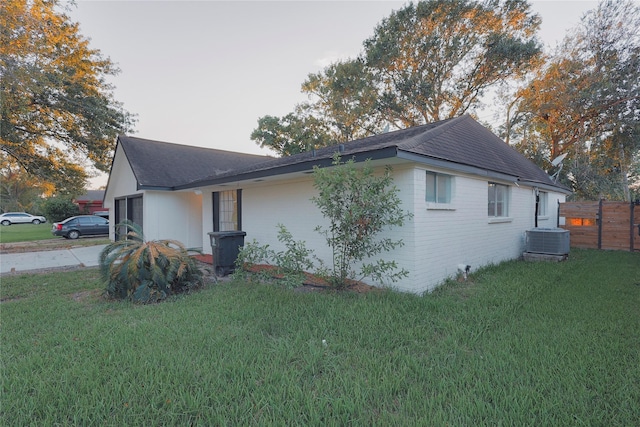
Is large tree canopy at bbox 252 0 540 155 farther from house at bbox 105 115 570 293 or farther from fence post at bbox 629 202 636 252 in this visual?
fence post at bbox 629 202 636 252

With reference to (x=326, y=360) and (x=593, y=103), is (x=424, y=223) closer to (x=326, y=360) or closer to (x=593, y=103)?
(x=326, y=360)

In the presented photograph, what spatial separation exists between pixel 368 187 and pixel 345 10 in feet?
29.4

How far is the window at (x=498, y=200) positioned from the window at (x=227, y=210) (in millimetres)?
6995

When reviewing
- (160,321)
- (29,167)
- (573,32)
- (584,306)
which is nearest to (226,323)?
(160,321)

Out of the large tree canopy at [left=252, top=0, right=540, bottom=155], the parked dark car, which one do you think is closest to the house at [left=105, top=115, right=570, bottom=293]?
the parked dark car

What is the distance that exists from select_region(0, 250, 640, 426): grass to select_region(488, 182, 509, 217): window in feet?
10.8

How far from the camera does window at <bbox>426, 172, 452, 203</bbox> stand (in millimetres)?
Result: 5797

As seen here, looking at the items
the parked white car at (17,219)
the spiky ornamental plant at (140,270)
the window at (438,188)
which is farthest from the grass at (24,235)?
the window at (438,188)

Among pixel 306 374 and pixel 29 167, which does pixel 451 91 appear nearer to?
pixel 306 374

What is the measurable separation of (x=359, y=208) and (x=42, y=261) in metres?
10.5

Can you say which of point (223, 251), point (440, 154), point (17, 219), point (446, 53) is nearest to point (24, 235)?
point (17, 219)

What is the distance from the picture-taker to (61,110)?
13.2 m

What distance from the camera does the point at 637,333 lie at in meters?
3.45

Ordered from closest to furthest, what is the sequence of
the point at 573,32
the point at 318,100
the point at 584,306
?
the point at 584,306, the point at 573,32, the point at 318,100
